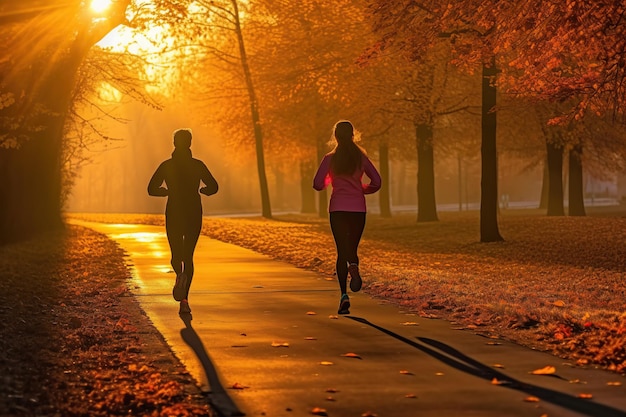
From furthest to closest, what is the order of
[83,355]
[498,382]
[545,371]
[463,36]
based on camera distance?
[463,36]
[83,355]
[545,371]
[498,382]

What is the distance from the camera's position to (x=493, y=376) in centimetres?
825

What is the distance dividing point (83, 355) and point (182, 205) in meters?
3.03

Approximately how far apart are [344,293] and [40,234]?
728 inches

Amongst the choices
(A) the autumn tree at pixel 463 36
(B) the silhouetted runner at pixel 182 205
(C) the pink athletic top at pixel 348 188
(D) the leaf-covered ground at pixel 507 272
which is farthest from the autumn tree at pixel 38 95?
(C) the pink athletic top at pixel 348 188

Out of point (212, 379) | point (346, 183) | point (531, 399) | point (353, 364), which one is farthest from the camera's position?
point (346, 183)

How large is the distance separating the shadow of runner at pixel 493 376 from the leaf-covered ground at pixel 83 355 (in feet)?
7.10

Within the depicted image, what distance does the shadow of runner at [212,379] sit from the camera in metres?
7.05

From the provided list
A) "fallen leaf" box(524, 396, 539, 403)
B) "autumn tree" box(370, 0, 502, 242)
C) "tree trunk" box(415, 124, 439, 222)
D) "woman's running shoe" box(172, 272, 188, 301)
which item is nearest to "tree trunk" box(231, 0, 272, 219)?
"tree trunk" box(415, 124, 439, 222)

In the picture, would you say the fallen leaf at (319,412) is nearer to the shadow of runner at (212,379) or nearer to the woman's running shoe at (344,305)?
the shadow of runner at (212,379)

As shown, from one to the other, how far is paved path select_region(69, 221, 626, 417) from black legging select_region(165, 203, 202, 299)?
643mm

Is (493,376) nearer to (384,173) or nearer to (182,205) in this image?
(182,205)

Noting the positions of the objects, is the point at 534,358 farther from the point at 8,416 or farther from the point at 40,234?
the point at 40,234

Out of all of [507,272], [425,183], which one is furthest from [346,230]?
[425,183]

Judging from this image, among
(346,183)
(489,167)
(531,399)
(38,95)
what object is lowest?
(531,399)
